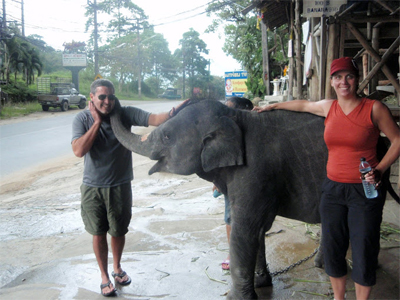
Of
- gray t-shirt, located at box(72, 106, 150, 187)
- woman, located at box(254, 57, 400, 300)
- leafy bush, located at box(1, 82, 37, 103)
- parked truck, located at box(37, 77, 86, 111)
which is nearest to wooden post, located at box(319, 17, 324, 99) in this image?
woman, located at box(254, 57, 400, 300)

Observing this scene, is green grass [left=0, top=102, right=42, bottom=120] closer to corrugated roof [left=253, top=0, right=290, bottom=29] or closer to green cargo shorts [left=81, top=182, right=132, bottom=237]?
corrugated roof [left=253, top=0, right=290, bottom=29]

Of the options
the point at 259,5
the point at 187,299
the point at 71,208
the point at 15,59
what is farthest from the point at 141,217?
the point at 15,59

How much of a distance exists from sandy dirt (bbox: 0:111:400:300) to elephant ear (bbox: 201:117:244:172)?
567 mm

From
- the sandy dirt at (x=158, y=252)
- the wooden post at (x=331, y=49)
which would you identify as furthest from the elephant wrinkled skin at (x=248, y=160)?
the wooden post at (x=331, y=49)

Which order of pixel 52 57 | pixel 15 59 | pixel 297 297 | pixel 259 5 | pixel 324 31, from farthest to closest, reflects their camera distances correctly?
pixel 52 57
pixel 15 59
pixel 259 5
pixel 324 31
pixel 297 297

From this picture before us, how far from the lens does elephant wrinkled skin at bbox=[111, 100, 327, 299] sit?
9.28 feet

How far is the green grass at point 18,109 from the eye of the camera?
2198cm

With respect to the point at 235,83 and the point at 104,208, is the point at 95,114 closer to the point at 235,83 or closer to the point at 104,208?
the point at 104,208

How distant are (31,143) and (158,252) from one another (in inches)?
424

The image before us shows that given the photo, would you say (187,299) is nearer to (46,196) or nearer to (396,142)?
(396,142)

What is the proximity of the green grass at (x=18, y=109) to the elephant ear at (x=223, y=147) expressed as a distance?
2120 cm

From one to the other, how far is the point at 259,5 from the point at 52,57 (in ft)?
167

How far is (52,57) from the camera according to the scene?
2100 inches

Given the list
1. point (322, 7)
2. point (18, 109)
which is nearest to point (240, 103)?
point (322, 7)
